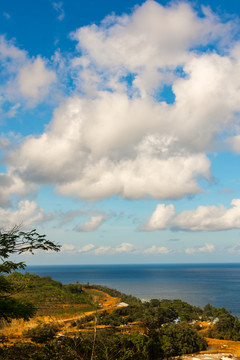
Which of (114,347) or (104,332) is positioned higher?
(114,347)

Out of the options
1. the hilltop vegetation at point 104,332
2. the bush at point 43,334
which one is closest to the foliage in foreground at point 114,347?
the hilltop vegetation at point 104,332

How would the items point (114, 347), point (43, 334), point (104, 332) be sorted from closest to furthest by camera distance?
1. point (114, 347)
2. point (43, 334)
3. point (104, 332)

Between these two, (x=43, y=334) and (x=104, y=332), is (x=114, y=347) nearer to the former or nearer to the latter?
(x=43, y=334)

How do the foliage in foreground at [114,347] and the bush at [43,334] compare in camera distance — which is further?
the bush at [43,334]

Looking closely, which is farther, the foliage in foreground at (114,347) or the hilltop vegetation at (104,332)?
the hilltop vegetation at (104,332)

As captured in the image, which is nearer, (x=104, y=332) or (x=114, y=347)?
(x=114, y=347)

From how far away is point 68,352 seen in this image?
31.1 feet

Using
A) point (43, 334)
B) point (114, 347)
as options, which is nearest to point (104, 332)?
point (43, 334)

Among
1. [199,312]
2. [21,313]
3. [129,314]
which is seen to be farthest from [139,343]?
[199,312]

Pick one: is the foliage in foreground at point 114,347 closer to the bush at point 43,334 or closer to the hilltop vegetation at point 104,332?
the hilltop vegetation at point 104,332

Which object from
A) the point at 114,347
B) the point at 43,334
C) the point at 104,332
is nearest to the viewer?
the point at 114,347

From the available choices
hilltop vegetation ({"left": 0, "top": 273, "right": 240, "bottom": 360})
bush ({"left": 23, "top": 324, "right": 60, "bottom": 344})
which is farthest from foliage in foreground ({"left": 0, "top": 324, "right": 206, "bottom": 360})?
bush ({"left": 23, "top": 324, "right": 60, "bottom": 344})

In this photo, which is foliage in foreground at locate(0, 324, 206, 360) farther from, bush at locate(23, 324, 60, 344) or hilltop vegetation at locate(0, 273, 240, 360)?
bush at locate(23, 324, 60, 344)

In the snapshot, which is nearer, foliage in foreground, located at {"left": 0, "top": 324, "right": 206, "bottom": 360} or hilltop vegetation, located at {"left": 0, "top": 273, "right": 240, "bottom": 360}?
foliage in foreground, located at {"left": 0, "top": 324, "right": 206, "bottom": 360}
